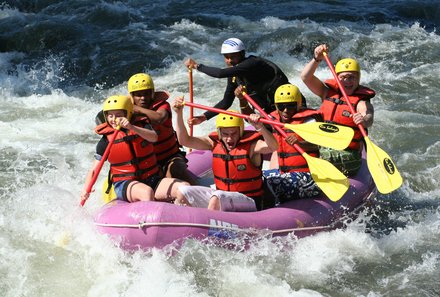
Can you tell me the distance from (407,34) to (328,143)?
8.30 metres

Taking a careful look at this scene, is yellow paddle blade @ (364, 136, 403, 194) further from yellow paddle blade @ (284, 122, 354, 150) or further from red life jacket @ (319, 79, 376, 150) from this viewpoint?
yellow paddle blade @ (284, 122, 354, 150)

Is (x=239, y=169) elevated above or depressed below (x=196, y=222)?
above

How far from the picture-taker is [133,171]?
583 centimetres

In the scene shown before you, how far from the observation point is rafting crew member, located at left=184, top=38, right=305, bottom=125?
6613 mm

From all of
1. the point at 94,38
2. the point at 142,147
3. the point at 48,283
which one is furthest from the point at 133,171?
the point at 94,38

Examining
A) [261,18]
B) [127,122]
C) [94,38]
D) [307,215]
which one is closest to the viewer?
[127,122]

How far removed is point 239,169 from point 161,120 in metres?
0.91

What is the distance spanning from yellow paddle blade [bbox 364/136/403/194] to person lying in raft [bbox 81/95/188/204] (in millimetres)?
1666

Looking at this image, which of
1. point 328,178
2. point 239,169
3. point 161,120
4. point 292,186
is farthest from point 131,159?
point 328,178

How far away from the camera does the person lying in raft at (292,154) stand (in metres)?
5.97

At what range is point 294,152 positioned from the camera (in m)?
6.08

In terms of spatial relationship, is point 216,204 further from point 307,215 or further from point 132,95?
point 132,95

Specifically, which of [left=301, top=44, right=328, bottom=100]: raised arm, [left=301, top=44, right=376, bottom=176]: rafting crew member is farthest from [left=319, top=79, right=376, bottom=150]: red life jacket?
[left=301, top=44, right=328, bottom=100]: raised arm

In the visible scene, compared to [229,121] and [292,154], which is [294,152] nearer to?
[292,154]
